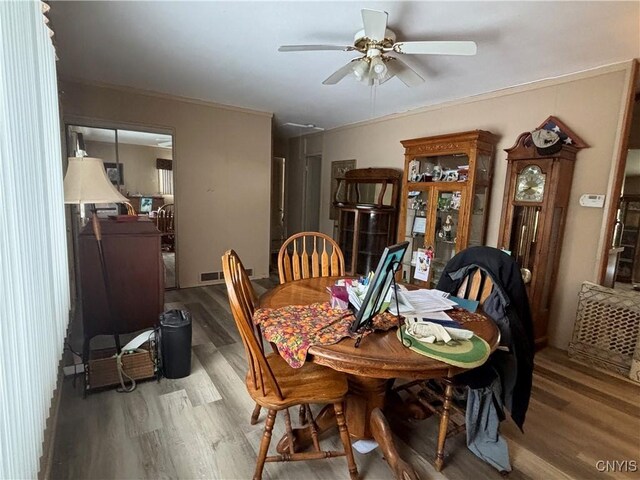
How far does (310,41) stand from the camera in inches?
94.7

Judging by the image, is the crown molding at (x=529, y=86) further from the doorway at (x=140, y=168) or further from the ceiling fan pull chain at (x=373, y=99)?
the doorway at (x=140, y=168)

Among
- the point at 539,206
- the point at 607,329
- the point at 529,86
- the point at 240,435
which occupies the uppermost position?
the point at 529,86

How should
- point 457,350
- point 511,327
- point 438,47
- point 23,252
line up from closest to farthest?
point 23,252, point 457,350, point 511,327, point 438,47

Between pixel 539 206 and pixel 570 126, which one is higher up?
pixel 570 126

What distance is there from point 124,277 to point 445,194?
123 inches

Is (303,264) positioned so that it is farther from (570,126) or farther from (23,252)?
(570,126)

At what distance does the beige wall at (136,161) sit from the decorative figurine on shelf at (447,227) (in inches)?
131

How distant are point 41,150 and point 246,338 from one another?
1.29 metres

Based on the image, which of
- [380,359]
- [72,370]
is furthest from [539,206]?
[72,370]

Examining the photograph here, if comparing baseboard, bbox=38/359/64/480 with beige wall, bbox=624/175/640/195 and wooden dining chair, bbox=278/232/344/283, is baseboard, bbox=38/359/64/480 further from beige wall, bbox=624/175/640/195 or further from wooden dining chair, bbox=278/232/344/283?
beige wall, bbox=624/175/640/195

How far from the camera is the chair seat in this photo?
4.50ft

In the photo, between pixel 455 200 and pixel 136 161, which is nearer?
pixel 455 200

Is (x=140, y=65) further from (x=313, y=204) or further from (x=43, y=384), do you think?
(x=313, y=204)

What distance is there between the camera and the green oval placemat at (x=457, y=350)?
115 cm
